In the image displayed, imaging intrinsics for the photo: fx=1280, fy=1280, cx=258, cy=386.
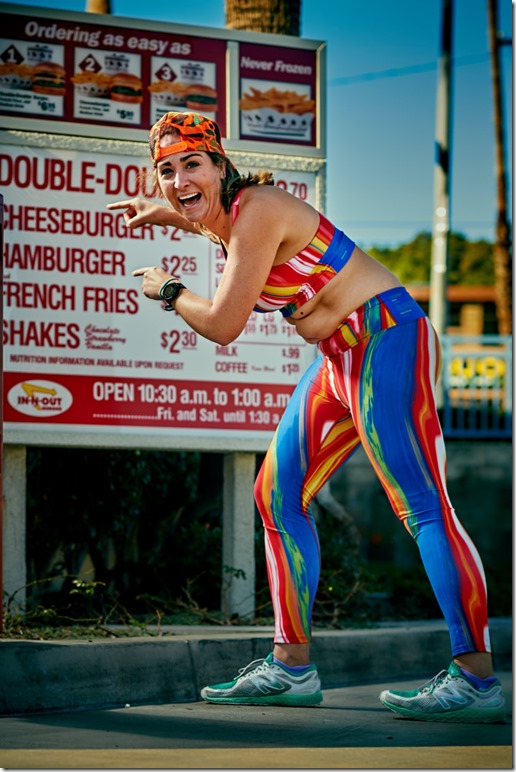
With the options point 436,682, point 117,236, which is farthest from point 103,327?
point 436,682

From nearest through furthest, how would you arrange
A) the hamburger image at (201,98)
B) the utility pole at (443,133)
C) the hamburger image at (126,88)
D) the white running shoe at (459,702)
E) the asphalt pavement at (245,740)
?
the asphalt pavement at (245,740) < the white running shoe at (459,702) < the utility pole at (443,133) < the hamburger image at (126,88) < the hamburger image at (201,98)

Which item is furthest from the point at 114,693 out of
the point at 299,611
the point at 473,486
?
the point at 473,486

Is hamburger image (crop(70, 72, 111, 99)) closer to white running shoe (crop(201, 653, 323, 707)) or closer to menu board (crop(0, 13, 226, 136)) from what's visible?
menu board (crop(0, 13, 226, 136))

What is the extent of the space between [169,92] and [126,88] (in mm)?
209

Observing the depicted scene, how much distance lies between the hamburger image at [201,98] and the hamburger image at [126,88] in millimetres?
244

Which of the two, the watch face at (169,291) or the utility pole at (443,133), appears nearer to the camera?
the watch face at (169,291)

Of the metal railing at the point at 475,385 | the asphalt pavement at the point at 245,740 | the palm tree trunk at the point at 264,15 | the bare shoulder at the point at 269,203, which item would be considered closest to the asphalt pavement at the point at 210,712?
the asphalt pavement at the point at 245,740

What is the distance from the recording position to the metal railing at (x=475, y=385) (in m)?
12.8

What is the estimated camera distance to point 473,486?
39.5 ft

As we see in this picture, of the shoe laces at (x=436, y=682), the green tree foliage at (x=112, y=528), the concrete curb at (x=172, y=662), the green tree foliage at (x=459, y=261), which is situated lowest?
the concrete curb at (x=172, y=662)

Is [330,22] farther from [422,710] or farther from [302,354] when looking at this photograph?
[422,710]

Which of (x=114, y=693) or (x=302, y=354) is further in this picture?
(x=302, y=354)

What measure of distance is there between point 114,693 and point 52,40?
293 cm

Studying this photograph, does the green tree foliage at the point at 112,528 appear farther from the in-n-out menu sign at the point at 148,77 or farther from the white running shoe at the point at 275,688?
the white running shoe at the point at 275,688
